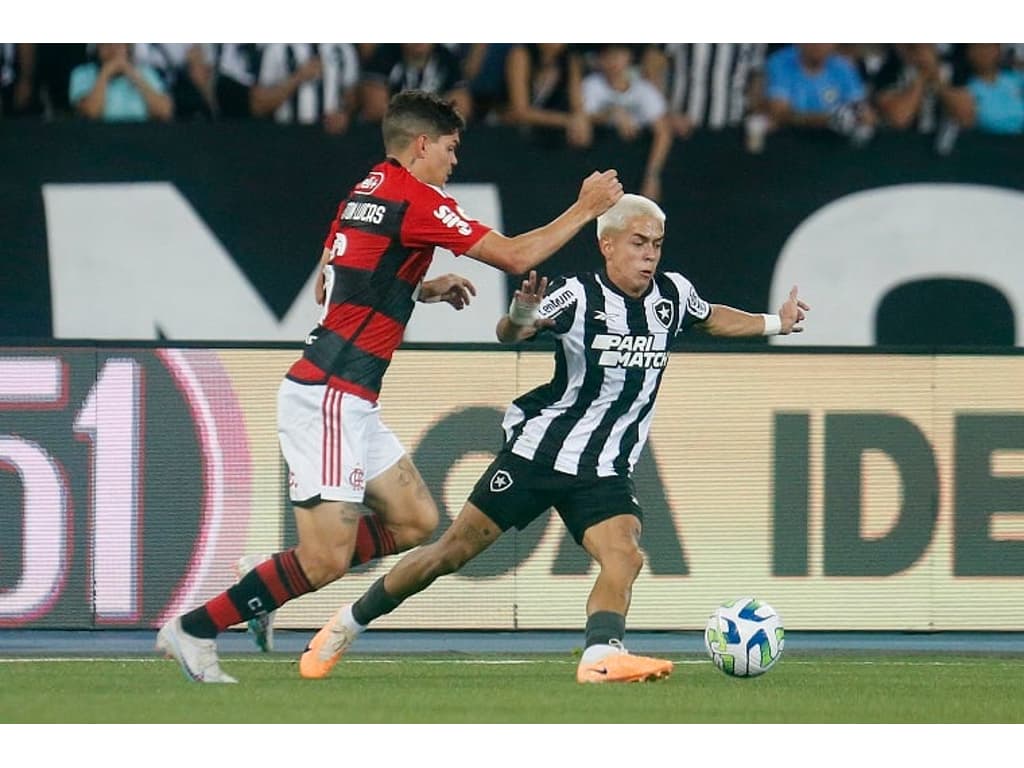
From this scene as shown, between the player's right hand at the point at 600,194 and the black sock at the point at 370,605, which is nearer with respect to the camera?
the player's right hand at the point at 600,194

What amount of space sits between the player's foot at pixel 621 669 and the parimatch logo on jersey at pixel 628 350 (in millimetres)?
1214

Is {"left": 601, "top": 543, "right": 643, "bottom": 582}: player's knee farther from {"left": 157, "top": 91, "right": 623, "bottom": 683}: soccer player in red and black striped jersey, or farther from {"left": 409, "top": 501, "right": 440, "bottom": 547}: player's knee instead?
{"left": 157, "top": 91, "right": 623, "bottom": 683}: soccer player in red and black striped jersey

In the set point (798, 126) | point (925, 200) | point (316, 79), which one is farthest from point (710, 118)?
point (316, 79)

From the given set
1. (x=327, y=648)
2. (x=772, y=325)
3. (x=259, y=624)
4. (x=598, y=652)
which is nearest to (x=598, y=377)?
(x=772, y=325)

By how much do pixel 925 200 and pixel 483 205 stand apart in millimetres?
2981

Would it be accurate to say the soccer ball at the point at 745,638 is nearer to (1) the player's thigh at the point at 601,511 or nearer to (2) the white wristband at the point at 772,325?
(1) the player's thigh at the point at 601,511

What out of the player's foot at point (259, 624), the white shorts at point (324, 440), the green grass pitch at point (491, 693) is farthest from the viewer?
the player's foot at point (259, 624)

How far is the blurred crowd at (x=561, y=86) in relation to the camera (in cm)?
1320

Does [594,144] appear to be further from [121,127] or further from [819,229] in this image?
[121,127]

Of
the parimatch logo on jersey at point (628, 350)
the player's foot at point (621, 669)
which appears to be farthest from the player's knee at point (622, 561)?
the parimatch logo on jersey at point (628, 350)

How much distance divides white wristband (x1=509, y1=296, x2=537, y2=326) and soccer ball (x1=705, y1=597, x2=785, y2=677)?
1.58 m

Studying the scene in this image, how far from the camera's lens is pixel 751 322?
8.98 meters

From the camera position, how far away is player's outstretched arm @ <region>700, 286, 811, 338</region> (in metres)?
8.95

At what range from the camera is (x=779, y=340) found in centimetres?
1302
